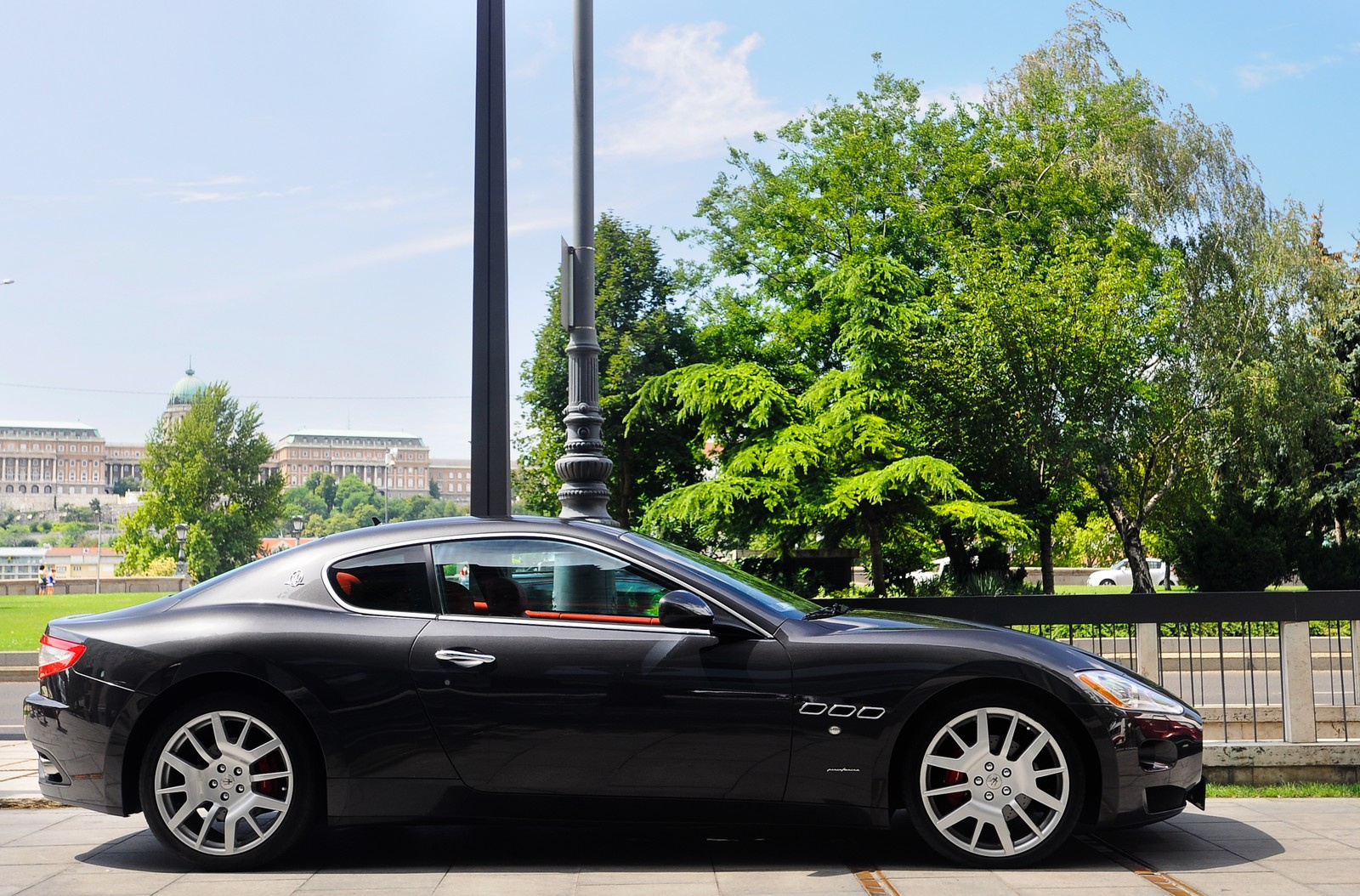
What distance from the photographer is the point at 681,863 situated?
4965 millimetres

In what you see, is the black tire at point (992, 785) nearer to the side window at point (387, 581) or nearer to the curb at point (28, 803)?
the side window at point (387, 581)

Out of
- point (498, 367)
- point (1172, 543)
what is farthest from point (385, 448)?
point (498, 367)

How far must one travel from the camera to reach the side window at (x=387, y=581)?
198 inches

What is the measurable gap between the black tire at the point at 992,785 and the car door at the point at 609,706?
584 millimetres

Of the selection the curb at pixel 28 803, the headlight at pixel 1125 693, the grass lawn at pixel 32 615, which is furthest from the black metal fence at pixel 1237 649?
the grass lawn at pixel 32 615

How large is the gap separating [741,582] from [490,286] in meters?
3.25

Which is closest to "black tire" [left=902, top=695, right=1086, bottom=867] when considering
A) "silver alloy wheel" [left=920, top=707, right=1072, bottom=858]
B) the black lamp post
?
"silver alloy wheel" [left=920, top=707, right=1072, bottom=858]

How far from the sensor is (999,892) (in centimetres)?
438

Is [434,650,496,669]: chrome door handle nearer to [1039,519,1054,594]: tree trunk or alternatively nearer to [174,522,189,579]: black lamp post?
[1039,519,1054,594]: tree trunk

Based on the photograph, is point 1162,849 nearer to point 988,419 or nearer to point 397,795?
point 397,795

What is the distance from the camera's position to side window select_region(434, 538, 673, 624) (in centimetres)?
495

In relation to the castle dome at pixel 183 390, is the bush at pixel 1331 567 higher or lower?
lower

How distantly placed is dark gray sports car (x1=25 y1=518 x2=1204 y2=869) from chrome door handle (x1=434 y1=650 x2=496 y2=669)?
10 mm

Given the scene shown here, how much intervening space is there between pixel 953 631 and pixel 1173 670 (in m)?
3.90
